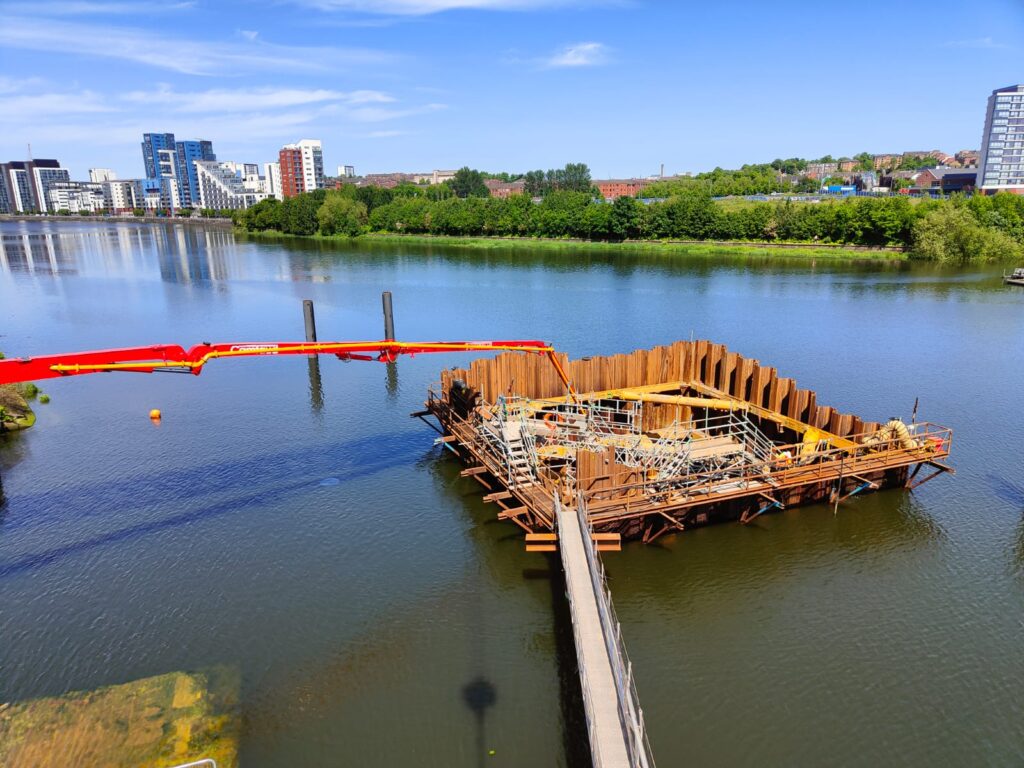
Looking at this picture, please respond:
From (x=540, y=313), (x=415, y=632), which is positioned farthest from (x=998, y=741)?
(x=540, y=313)

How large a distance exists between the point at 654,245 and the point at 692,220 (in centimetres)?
1072

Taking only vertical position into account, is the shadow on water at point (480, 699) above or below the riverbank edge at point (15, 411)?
below

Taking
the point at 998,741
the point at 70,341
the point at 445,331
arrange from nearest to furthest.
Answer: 1. the point at 998,741
2. the point at 70,341
3. the point at 445,331

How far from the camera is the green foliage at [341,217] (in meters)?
156

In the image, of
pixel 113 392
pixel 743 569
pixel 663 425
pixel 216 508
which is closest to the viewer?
pixel 743 569

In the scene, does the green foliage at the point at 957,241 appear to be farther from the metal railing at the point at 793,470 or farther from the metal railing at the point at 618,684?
the metal railing at the point at 618,684

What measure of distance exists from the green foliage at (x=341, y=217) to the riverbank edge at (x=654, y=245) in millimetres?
1730

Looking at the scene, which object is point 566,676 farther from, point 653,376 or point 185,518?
point 653,376

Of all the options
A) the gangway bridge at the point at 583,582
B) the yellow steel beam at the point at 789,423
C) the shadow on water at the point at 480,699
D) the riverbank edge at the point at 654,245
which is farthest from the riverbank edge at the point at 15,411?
the riverbank edge at the point at 654,245

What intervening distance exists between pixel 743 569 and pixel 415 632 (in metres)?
10.9

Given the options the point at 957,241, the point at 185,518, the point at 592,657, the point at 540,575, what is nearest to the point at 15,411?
the point at 185,518

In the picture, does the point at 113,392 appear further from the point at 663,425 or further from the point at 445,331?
the point at 663,425

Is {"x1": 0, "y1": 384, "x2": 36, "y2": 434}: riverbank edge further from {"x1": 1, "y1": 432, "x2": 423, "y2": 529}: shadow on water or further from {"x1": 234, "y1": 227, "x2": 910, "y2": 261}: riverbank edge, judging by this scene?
{"x1": 234, "y1": 227, "x2": 910, "y2": 261}: riverbank edge

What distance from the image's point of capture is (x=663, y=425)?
101ft
